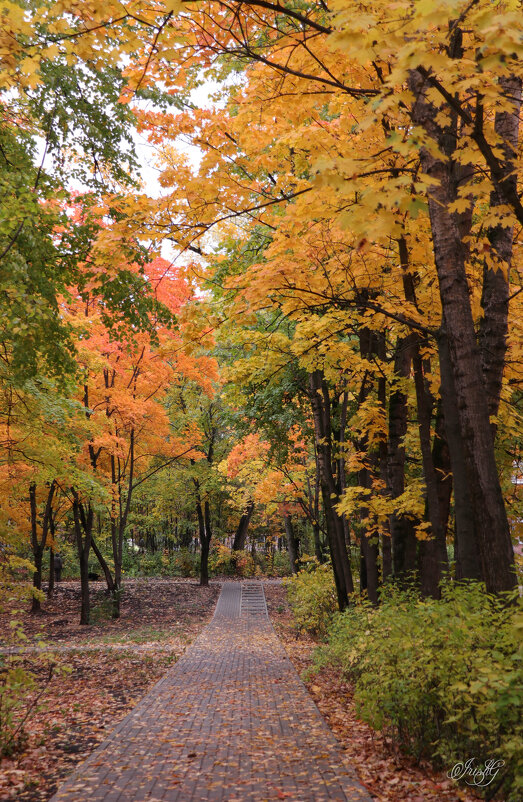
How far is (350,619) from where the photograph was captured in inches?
367

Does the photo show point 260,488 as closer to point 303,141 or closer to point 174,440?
point 174,440

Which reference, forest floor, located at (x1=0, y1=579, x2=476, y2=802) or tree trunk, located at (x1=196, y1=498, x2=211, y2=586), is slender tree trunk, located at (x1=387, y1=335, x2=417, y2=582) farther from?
tree trunk, located at (x1=196, y1=498, x2=211, y2=586)

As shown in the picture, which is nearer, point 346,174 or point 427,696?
point 346,174

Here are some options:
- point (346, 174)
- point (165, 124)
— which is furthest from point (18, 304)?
point (346, 174)

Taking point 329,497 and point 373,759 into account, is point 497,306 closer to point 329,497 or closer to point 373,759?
point 373,759

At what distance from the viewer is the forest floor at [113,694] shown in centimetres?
459

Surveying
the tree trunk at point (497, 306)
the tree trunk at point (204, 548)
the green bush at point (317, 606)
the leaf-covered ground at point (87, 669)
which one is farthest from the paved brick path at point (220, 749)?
the tree trunk at point (204, 548)

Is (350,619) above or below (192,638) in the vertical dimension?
above

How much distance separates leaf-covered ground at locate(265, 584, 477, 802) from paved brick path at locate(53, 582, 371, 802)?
0.16 metres

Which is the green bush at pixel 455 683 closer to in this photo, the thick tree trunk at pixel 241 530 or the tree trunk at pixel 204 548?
the tree trunk at pixel 204 548

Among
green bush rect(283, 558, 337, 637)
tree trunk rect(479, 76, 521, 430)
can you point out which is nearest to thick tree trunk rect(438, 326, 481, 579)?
tree trunk rect(479, 76, 521, 430)

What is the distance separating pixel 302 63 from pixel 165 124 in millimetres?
2076

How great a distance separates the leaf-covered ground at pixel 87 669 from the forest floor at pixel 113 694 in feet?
0.04

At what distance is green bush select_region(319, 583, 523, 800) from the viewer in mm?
3348
